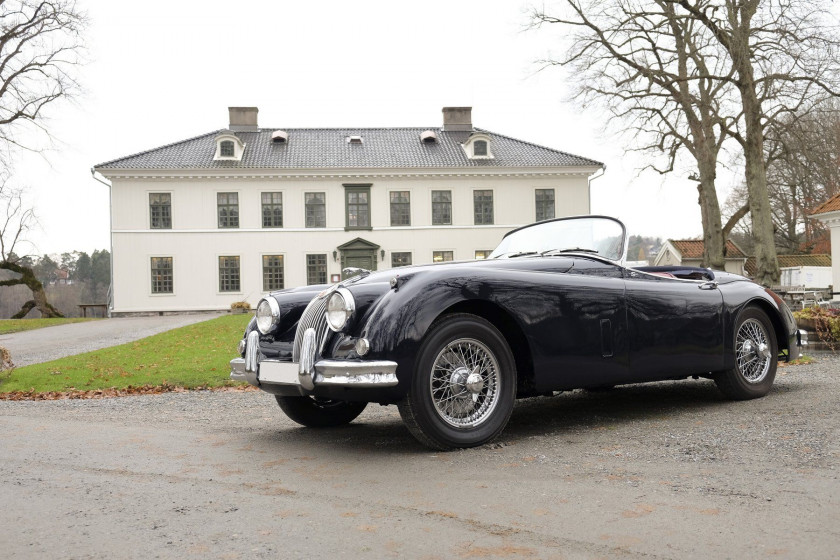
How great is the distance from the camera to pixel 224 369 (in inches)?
404

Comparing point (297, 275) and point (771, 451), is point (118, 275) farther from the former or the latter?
point (771, 451)

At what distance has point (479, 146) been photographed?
39.4 meters

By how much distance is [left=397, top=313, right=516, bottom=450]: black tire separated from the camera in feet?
14.0

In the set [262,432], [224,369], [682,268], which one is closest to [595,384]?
[682,268]

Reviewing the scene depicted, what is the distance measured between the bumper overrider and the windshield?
216cm

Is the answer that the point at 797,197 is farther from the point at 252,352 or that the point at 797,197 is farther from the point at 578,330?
the point at 252,352

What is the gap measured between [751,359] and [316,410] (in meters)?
3.64

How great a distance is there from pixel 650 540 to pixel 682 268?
4.16 metres

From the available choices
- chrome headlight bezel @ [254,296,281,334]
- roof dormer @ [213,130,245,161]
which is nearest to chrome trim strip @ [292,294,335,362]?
chrome headlight bezel @ [254,296,281,334]

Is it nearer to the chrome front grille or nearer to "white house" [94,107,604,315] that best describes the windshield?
the chrome front grille

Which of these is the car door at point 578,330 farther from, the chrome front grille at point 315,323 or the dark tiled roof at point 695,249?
the dark tiled roof at point 695,249

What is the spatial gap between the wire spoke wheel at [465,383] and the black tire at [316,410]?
1.26 m

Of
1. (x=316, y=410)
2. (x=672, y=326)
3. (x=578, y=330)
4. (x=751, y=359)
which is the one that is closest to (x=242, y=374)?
(x=316, y=410)

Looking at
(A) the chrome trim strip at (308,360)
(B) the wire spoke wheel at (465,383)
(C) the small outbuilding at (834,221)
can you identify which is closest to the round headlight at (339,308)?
(A) the chrome trim strip at (308,360)
